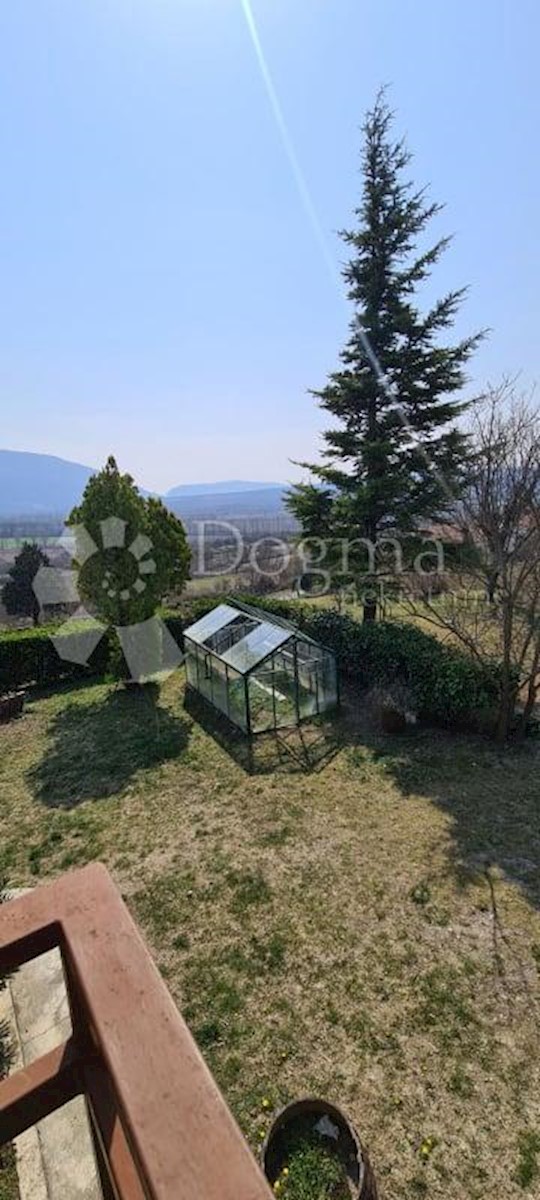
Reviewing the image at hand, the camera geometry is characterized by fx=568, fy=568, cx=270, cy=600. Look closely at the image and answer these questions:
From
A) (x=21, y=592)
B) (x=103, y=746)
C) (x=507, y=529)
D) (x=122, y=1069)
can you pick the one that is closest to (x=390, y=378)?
(x=507, y=529)

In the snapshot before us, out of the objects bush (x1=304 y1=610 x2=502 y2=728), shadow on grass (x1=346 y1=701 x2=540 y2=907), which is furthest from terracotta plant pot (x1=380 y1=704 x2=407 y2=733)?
bush (x1=304 y1=610 x2=502 y2=728)

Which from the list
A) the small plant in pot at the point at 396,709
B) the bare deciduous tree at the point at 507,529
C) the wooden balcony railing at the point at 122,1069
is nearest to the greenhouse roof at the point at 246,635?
the small plant in pot at the point at 396,709

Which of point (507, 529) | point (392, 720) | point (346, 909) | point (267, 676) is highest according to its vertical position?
point (507, 529)

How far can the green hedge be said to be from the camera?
419 inches

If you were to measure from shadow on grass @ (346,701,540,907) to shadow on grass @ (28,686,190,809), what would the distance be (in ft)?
12.1

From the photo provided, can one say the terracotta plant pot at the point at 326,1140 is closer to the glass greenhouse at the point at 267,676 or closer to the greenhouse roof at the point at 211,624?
the glass greenhouse at the point at 267,676

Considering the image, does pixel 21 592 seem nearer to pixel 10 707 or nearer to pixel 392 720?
pixel 10 707

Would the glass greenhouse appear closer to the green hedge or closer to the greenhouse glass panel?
the greenhouse glass panel

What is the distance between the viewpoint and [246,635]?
13.0 meters

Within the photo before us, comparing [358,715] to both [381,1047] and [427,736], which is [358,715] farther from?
[381,1047]

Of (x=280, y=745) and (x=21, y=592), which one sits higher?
(x=21, y=592)

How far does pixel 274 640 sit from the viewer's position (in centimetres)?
1133

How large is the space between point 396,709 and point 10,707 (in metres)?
8.38

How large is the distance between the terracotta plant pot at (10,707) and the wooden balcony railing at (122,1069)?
39.9 feet
